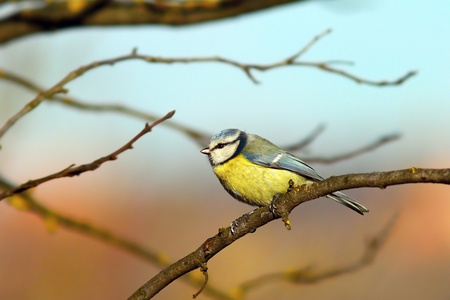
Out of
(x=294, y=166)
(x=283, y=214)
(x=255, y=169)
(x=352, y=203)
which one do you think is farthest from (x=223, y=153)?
(x=283, y=214)

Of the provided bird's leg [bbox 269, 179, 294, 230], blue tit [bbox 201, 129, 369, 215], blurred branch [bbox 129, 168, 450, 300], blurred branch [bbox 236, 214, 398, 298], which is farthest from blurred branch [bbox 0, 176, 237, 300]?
bird's leg [bbox 269, 179, 294, 230]

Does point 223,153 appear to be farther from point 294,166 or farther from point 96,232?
point 96,232

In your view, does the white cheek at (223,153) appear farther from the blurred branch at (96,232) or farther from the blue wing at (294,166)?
the blurred branch at (96,232)

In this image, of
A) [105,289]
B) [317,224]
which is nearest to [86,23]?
[105,289]

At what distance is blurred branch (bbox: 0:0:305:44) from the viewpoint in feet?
9.83

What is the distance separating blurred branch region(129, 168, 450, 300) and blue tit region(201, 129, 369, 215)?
0.58 m

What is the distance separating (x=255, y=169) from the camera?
242cm

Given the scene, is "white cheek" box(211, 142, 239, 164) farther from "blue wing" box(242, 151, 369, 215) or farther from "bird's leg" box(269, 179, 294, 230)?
"bird's leg" box(269, 179, 294, 230)

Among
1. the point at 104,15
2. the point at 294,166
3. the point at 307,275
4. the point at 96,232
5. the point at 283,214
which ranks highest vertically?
the point at 104,15

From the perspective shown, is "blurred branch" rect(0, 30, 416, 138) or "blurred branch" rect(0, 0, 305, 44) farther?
"blurred branch" rect(0, 0, 305, 44)

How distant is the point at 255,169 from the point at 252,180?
0.22ft

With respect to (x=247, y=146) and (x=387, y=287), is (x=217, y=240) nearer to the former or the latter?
(x=247, y=146)

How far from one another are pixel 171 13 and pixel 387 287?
6.98ft

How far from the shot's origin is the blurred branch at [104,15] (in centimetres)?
300
